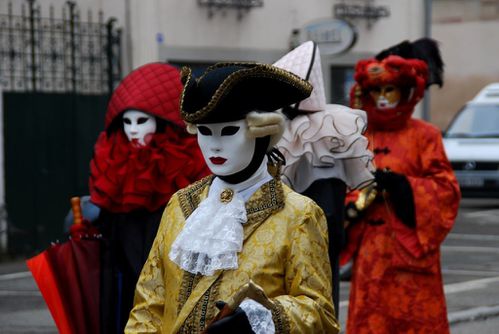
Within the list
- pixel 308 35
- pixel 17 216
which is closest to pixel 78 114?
pixel 17 216

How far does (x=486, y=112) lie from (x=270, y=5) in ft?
13.6

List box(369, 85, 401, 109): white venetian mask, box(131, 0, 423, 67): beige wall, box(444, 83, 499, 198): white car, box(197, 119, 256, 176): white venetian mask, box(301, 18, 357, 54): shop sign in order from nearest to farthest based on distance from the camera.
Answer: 1. box(197, 119, 256, 176): white venetian mask
2. box(369, 85, 401, 109): white venetian mask
3. box(301, 18, 357, 54): shop sign
4. box(131, 0, 423, 67): beige wall
5. box(444, 83, 499, 198): white car

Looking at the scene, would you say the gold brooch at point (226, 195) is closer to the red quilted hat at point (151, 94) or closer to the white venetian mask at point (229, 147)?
the white venetian mask at point (229, 147)

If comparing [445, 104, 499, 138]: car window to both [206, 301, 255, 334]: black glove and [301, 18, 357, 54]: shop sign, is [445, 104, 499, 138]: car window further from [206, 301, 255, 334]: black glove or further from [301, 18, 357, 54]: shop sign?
[206, 301, 255, 334]: black glove

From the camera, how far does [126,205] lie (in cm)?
550

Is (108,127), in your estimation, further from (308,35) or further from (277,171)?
(308,35)

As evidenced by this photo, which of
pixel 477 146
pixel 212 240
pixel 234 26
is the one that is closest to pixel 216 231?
pixel 212 240

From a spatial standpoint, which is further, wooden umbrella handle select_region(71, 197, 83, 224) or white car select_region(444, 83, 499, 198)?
white car select_region(444, 83, 499, 198)

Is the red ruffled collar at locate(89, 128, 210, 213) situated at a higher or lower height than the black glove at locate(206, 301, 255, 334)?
higher

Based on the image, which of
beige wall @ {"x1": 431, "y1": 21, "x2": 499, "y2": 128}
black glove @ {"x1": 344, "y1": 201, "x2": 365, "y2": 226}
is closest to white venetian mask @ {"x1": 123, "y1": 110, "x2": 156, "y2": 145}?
black glove @ {"x1": 344, "y1": 201, "x2": 365, "y2": 226}

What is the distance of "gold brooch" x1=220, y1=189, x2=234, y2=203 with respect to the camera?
3.64 m

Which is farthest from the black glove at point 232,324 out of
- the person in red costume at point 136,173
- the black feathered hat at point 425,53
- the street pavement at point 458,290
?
the street pavement at point 458,290

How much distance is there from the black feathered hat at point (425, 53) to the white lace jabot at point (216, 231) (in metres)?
3.58

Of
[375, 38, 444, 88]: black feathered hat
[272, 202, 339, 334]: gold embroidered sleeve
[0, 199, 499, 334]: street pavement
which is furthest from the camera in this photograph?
[0, 199, 499, 334]: street pavement
